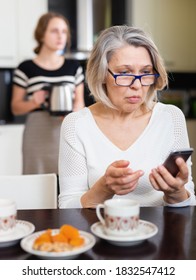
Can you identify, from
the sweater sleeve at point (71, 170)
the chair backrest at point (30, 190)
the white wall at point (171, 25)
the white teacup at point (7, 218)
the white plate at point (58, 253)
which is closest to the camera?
the white plate at point (58, 253)

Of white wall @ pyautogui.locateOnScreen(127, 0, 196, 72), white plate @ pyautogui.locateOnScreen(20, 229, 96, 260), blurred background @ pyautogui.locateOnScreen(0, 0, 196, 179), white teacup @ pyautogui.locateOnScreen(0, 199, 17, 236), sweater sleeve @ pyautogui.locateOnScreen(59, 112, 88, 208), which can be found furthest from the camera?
white wall @ pyautogui.locateOnScreen(127, 0, 196, 72)

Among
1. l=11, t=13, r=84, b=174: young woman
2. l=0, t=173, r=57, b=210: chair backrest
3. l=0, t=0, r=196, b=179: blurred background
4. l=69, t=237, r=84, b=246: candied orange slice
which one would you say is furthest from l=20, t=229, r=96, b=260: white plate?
l=0, t=0, r=196, b=179: blurred background

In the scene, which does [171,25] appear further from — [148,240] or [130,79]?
[148,240]

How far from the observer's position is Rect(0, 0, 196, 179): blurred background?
366 cm

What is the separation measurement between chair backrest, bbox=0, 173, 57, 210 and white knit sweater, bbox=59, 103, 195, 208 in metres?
0.10

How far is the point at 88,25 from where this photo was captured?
3.99 m

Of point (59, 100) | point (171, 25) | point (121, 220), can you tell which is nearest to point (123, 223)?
point (121, 220)

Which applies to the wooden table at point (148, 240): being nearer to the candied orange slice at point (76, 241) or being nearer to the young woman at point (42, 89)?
the candied orange slice at point (76, 241)

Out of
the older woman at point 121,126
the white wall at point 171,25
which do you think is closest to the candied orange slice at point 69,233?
the older woman at point 121,126

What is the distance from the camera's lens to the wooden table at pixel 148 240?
0.93 meters

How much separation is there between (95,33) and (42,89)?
151cm

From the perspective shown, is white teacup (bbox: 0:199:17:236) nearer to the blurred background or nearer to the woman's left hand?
the woman's left hand

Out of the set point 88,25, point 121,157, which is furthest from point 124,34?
point 88,25

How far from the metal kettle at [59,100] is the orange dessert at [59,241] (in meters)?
1.65
